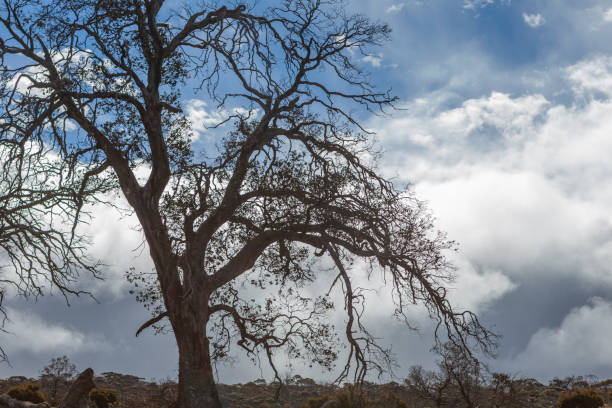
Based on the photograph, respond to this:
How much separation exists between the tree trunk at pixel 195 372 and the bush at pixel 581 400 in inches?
593

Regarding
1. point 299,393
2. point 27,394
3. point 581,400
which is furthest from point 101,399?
point 581,400

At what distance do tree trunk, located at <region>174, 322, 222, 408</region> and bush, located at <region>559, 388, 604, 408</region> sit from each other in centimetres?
1506

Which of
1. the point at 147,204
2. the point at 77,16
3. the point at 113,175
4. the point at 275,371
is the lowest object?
the point at 275,371

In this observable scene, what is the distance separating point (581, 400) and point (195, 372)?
16.1 meters

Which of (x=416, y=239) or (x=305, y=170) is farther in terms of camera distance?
(x=305, y=170)

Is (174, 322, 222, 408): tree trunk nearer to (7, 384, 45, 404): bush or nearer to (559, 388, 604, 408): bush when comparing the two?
(7, 384, 45, 404): bush

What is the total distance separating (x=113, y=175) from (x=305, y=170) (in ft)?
17.9

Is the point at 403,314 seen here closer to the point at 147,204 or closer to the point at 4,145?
the point at 147,204

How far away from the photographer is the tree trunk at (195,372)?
13016 millimetres

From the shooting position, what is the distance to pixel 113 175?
49.1 feet

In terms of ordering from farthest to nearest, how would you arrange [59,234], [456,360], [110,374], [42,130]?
[110,374] < [456,360] < [59,234] < [42,130]

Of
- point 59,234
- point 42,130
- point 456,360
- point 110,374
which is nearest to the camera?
point 42,130

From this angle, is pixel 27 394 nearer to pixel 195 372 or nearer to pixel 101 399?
pixel 101 399

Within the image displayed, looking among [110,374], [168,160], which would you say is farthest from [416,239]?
[110,374]
